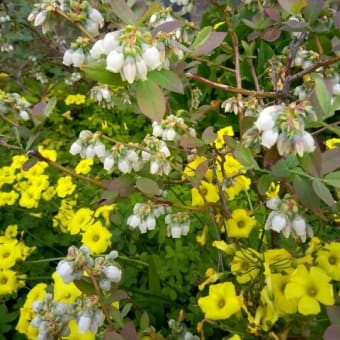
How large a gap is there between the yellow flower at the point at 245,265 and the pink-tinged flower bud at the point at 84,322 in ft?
0.95

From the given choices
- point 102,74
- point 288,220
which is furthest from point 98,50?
point 288,220

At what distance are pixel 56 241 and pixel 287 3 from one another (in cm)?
123

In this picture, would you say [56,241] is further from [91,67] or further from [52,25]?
[91,67]

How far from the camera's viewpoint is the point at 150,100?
79 centimetres

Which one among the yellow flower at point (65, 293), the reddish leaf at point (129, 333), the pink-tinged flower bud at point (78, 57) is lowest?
the yellow flower at point (65, 293)

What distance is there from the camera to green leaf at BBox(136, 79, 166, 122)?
0.79m

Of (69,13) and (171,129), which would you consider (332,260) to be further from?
(69,13)

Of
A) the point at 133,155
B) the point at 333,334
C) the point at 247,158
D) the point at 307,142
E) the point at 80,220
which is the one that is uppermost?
the point at 307,142

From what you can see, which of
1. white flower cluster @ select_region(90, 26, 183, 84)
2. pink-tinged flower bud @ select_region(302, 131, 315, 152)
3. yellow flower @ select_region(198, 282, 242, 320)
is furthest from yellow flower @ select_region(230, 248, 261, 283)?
white flower cluster @ select_region(90, 26, 183, 84)

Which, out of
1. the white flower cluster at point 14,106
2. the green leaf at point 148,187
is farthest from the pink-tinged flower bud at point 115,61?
the white flower cluster at point 14,106

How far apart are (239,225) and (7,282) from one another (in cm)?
62

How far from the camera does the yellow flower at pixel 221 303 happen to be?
1.07m

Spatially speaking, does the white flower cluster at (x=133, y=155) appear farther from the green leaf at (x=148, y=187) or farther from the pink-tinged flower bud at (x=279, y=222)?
the pink-tinged flower bud at (x=279, y=222)

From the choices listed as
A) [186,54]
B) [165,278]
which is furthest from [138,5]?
[165,278]
